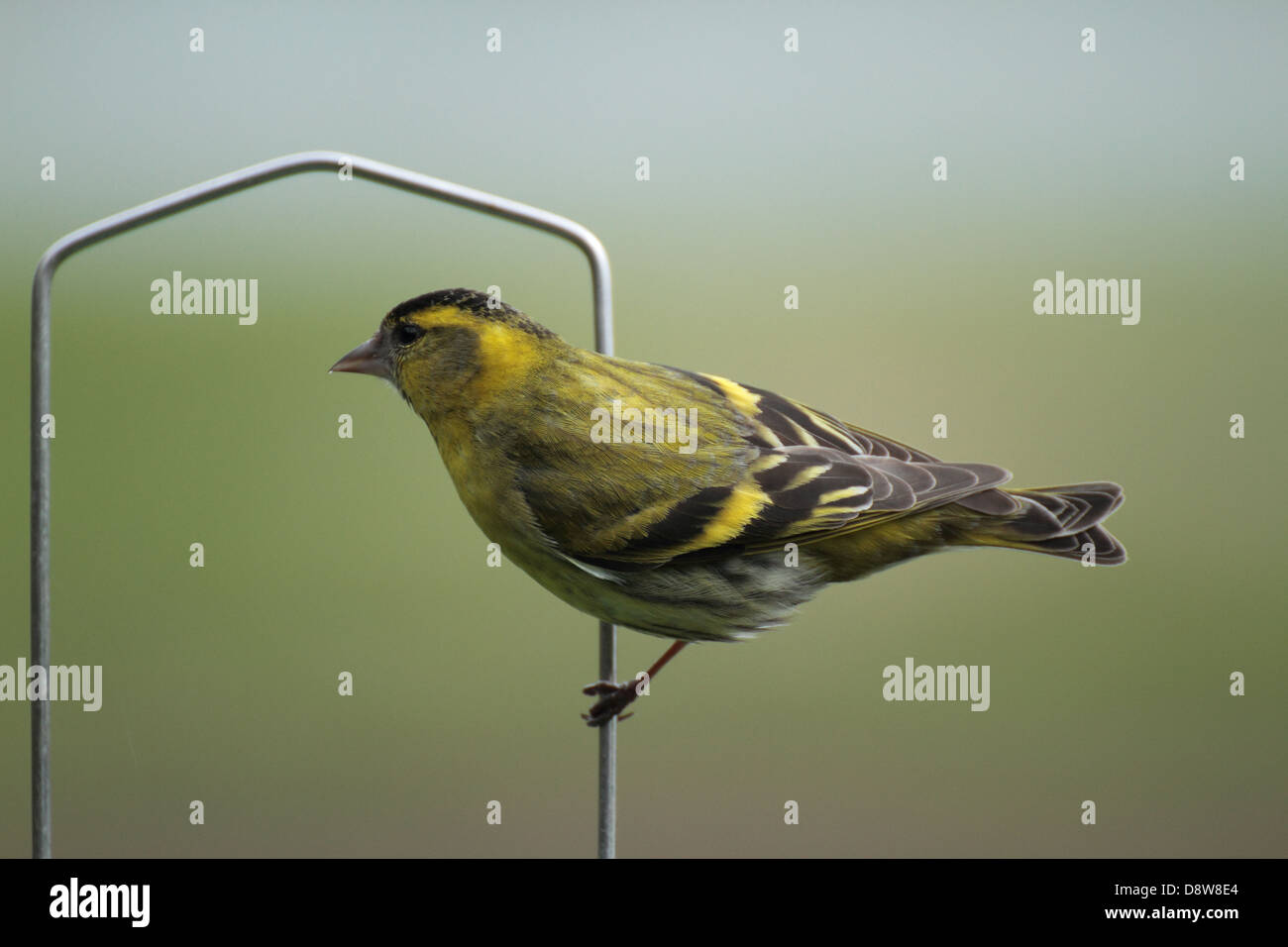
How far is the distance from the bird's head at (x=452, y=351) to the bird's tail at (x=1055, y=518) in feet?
1.84

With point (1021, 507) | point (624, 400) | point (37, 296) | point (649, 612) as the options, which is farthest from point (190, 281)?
point (1021, 507)

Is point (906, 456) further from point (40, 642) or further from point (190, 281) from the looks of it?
point (40, 642)

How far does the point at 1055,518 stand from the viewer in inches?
53.3

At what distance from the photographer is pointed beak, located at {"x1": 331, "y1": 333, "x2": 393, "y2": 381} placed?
4.54 feet

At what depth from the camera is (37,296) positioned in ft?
3.88

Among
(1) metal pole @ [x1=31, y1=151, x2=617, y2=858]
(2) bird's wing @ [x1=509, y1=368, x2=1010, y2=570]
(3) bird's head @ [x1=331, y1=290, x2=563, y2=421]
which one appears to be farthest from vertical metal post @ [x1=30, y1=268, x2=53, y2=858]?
(2) bird's wing @ [x1=509, y1=368, x2=1010, y2=570]

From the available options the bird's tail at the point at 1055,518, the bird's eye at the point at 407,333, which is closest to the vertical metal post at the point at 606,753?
the bird's eye at the point at 407,333

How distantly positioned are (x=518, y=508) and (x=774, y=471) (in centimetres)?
31

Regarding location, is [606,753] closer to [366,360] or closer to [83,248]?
[366,360]

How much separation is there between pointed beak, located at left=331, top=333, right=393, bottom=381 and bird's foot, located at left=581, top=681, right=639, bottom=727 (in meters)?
0.47

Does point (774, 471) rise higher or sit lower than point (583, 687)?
higher

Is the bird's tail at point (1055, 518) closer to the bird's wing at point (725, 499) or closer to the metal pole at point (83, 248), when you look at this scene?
the bird's wing at point (725, 499)

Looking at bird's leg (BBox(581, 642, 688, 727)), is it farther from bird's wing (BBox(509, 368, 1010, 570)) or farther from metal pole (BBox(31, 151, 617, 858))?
metal pole (BBox(31, 151, 617, 858))

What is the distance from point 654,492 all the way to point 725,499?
0.28 ft
